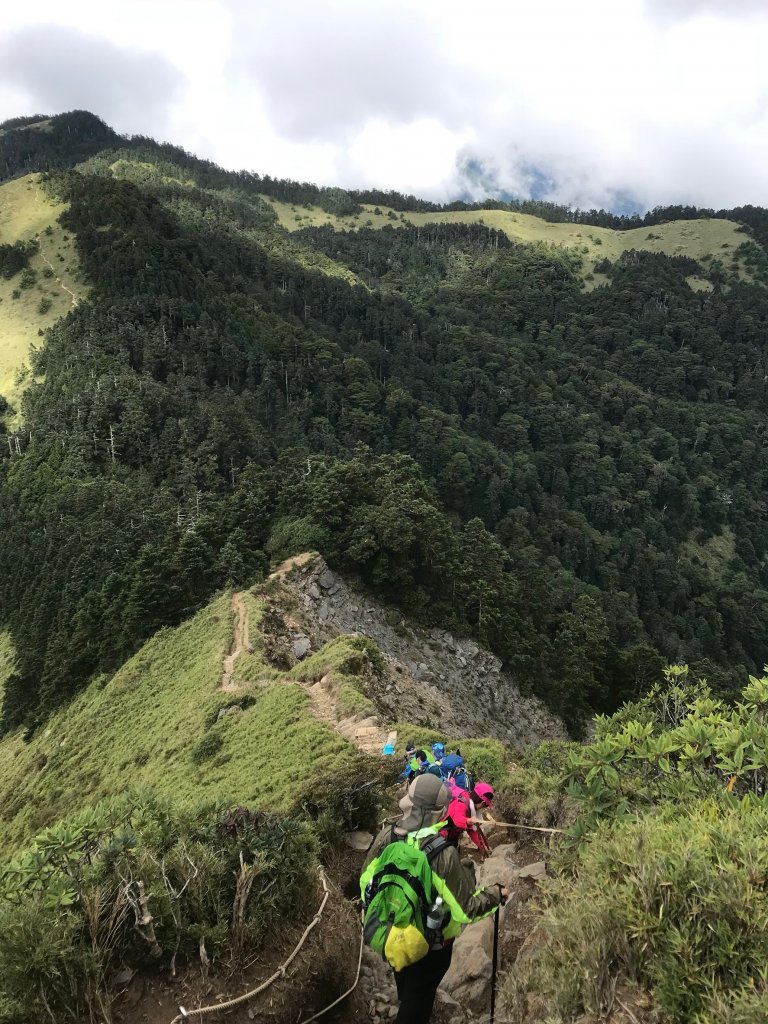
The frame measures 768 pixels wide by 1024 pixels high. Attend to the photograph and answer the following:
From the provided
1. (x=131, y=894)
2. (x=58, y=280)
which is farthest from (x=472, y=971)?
(x=58, y=280)

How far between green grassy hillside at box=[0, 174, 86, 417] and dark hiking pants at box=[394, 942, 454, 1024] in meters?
77.5

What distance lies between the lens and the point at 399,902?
493 centimetres

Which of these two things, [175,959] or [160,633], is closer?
[175,959]

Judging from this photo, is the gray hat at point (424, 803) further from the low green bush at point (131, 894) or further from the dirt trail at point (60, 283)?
the dirt trail at point (60, 283)

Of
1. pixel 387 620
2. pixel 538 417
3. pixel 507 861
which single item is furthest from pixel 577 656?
pixel 538 417

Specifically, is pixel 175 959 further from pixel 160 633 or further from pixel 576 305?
pixel 576 305

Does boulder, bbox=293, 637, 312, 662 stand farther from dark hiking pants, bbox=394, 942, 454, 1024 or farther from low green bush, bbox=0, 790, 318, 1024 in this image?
dark hiking pants, bbox=394, 942, 454, 1024

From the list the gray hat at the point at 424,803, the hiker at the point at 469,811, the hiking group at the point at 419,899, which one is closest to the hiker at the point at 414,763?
the hiker at the point at 469,811

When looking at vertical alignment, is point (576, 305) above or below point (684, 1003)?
above

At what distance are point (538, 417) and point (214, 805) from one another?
118 metres

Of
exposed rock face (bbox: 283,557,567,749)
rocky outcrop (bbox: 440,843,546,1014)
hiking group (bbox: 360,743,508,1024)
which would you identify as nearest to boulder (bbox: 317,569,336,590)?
exposed rock face (bbox: 283,557,567,749)

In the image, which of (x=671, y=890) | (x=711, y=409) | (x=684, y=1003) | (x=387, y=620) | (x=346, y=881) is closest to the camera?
(x=684, y=1003)

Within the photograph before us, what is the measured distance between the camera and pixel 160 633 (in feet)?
114

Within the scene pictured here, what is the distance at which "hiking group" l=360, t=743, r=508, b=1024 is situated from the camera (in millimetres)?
4934
